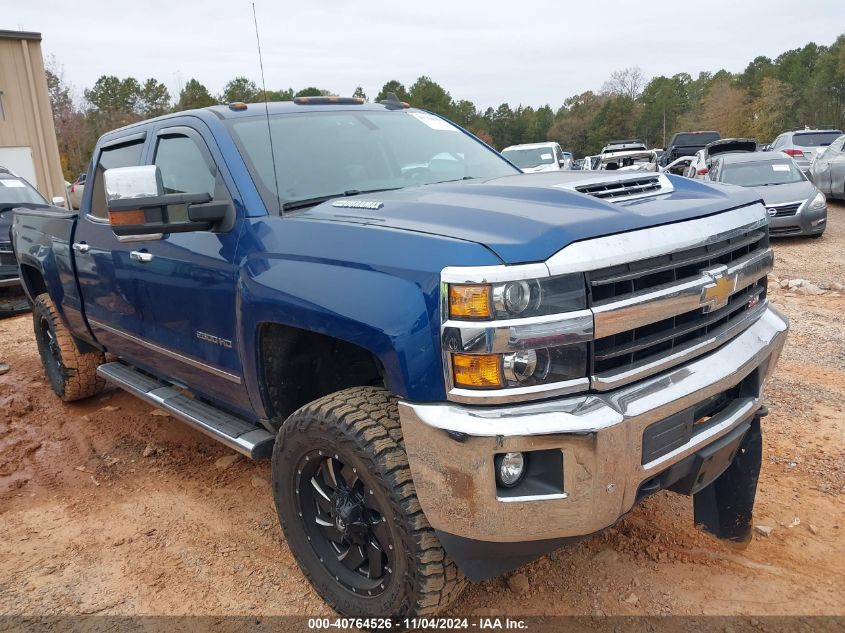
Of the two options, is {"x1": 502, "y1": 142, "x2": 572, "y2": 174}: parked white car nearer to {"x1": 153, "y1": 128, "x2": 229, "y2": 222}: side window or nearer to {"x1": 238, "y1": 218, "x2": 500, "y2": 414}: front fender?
{"x1": 153, "y1": 128, "x2": 229, "y2": 222}: side window

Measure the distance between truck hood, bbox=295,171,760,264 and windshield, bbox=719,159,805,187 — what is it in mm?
9758

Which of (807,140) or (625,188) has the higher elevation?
(625,188)

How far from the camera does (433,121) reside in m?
3.93

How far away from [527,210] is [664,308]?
0.55 meters

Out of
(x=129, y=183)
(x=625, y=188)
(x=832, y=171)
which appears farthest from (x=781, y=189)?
(x=129, y=183)

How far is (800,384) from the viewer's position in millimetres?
4684

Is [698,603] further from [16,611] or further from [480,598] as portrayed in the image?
[16,611]

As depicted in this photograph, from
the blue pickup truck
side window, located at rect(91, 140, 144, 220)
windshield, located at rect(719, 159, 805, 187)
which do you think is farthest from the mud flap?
windshield, located at rect(719, 159, 805, 187)

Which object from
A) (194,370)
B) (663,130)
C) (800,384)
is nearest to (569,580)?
(194,370)

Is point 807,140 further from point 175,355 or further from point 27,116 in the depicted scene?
point 27,116

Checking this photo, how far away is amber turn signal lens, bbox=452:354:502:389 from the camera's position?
6.36 feet

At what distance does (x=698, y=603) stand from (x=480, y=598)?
84 cm

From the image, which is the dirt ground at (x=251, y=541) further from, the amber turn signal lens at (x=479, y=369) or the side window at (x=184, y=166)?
the side window at (x=184, y=166)

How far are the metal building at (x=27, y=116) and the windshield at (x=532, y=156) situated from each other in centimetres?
1373
